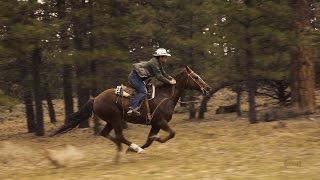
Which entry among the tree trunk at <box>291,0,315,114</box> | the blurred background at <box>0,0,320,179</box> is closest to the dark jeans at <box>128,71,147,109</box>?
the blurred background at <box>0,0,320,179</box>

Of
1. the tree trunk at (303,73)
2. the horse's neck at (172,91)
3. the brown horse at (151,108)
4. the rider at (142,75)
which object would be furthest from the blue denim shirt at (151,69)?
the tree trunk at (303,73)

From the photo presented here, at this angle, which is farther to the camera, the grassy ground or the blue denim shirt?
the blue denim shirt

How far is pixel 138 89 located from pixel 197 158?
2453 millimetres

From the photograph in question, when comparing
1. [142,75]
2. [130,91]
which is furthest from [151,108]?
[142,75]

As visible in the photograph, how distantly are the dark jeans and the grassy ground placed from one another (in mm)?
1537

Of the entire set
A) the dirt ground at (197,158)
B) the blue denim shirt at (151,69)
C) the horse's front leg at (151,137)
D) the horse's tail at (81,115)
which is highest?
the blue denim shirt at (151,69)

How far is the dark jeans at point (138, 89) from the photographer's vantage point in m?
12.3

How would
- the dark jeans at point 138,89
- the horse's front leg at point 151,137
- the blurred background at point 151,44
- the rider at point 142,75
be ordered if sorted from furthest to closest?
the blurred background at point 151,44 < the horse's front leg at point 151,137 < the dark jeans at point 138,89 < the rider at point 142,75

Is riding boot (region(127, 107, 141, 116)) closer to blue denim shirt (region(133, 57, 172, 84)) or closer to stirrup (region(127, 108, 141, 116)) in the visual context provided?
stirrup (region(127, 108, 141, 116))

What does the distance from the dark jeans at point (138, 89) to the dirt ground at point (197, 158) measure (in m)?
1.53

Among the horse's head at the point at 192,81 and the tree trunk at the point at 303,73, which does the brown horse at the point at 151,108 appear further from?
the tree trunk at the point at 303,73

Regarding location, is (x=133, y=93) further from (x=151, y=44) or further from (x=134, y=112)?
(x=151, y=44)

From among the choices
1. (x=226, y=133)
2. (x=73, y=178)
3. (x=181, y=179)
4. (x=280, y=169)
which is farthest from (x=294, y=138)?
(x=73, y=178)

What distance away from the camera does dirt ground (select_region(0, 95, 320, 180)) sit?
31.5 feet
